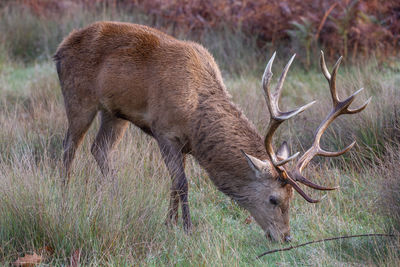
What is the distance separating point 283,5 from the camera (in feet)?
37.3

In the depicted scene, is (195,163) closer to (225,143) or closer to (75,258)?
(225,143)

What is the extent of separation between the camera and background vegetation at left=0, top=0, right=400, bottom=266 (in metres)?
4.54

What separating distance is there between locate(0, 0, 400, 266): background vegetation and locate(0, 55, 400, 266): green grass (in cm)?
1

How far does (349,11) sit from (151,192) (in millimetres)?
6726

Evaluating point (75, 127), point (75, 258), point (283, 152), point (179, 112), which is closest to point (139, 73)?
point (179, 112)

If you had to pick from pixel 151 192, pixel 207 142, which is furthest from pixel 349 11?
pixel 151 192

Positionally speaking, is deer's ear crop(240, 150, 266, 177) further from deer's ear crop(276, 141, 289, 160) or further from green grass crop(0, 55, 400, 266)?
green grass crop(0, 55, 400, 266)

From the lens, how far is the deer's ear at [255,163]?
5.15 metres

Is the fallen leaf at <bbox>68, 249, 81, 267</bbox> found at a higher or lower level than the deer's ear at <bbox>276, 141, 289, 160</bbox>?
lower

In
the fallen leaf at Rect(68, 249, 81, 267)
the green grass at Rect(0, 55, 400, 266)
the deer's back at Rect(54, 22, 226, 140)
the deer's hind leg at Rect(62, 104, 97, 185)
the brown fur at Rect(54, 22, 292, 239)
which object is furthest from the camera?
the deer's hind leg at Rect(62, 104, 97, 185)

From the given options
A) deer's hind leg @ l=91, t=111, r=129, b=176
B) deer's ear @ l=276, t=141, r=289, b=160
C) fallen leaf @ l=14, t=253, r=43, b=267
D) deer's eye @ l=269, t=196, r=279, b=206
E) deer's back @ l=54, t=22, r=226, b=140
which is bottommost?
deer's hind leg @ l=91, t=111, r=129, b=176

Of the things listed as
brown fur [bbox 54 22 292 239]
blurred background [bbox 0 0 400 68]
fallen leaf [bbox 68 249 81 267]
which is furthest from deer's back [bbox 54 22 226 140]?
blurred background [bbox 0 0 400 68]

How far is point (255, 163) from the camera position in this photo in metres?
5.19

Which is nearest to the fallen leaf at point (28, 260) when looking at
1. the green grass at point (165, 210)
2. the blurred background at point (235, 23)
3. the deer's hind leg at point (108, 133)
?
the green grass at point (165, 210)
